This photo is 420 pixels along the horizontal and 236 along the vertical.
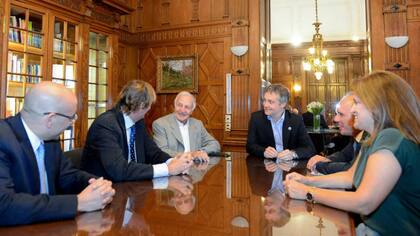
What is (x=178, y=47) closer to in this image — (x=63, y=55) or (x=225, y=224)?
(x=63, y=55)

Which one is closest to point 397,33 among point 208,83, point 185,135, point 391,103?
point 208,83

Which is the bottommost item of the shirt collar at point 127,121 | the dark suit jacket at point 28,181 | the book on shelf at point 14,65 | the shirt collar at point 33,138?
the dark suit jacket at point 28,181

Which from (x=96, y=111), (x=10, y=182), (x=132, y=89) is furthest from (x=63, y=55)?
(x=10, y=182)

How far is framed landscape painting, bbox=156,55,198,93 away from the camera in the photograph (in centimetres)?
571

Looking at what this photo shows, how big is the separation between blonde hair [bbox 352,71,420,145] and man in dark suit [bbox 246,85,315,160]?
4.83 ft

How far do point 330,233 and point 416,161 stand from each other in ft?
1.59

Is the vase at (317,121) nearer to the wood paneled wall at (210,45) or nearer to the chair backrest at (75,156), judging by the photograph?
the wood paneled wall at (210,45)

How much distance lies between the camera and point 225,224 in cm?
99

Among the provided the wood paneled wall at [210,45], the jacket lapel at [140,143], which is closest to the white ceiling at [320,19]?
the wood paneled wall at [210,45]

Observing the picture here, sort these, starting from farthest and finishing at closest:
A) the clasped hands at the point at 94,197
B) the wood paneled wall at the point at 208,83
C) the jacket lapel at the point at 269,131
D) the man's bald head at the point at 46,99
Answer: the wood paneled wall at the point at 208,83 → the jacket lapel at the point at 269,131 → the man's bald head at the point at 46,99 → the clasped hands at the point at 94,197

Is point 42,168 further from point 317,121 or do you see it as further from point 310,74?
point 310,74

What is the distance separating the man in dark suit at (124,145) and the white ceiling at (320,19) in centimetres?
732

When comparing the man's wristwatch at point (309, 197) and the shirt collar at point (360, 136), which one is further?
the shirt collar at point (360, 136)

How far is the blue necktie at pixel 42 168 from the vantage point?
1297 millimetres
